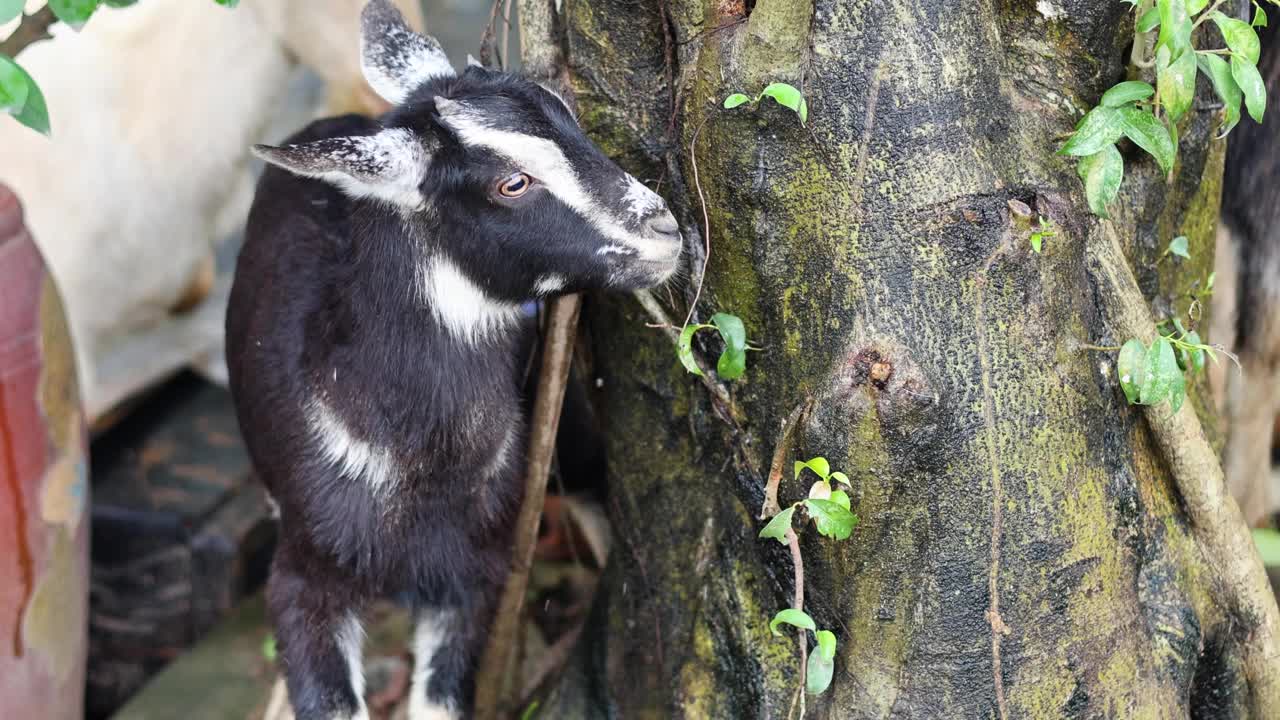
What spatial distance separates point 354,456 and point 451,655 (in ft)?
2.22

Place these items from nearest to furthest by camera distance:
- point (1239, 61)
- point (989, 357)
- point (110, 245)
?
1. point (1239, 61)
2. point (989, 357)
3. point (110, 245)

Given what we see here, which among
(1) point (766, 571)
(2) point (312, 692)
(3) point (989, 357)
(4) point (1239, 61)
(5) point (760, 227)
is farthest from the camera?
(2) point (312, 692)

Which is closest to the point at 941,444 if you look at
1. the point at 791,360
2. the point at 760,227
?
the point at 791,360

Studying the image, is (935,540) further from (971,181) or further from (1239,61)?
(1239,61)

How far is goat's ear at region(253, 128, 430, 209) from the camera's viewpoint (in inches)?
95.8

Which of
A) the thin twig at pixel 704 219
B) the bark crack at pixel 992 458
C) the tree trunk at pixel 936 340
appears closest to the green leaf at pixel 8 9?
the tree trunk at pixel 936 340

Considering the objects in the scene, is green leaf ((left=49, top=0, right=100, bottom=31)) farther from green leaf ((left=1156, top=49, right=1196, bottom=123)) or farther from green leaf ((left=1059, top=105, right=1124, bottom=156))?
green leaf ((left=1156, top=49, right=1196, bottom=123))

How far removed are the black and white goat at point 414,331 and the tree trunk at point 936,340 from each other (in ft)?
0.84

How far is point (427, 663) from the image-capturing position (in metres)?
3.37

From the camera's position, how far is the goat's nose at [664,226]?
2.63m

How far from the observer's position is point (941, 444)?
2.45m

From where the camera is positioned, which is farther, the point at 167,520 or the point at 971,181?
the point at 167,520

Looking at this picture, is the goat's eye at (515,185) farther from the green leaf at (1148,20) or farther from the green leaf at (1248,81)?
the green leaf at (1248,81)

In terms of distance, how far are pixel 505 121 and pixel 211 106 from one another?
2.53 meters
